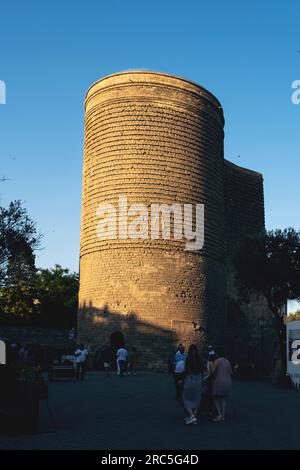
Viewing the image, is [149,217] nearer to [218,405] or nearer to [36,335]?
[36,335]

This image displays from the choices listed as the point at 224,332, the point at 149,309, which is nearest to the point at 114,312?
the point at 149,309

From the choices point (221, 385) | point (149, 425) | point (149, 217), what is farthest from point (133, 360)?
point (149, 425)

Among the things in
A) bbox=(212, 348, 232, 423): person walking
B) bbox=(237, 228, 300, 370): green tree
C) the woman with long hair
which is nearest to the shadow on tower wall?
bbox=(237, 228, 300, 370): green tree

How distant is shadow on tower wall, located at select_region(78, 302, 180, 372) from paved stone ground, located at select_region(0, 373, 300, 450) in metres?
13.0

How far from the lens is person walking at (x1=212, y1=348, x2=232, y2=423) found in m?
11.1

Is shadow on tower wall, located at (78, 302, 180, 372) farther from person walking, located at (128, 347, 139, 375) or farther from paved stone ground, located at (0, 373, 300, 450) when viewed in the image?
paved stone ground, located at (0, 373, 300, 450)

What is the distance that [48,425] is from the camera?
405 inches

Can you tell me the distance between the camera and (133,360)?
26875mm

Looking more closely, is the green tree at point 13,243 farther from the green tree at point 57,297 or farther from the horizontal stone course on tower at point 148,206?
the green tree at point 57,297

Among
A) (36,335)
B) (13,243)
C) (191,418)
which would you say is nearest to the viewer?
(191,418)

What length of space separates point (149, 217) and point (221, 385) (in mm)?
19085

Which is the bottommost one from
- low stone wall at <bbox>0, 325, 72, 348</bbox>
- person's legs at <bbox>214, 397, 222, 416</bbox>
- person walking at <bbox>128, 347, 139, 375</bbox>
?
person walking at <bbox>128, 347, 139, 375</bbox>

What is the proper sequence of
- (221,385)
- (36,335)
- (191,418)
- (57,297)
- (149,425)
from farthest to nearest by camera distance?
(57,297) < (36,335) < (221,385) < (191,418) < (149,425)

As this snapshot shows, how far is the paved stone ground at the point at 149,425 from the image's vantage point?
8195 millimetres
